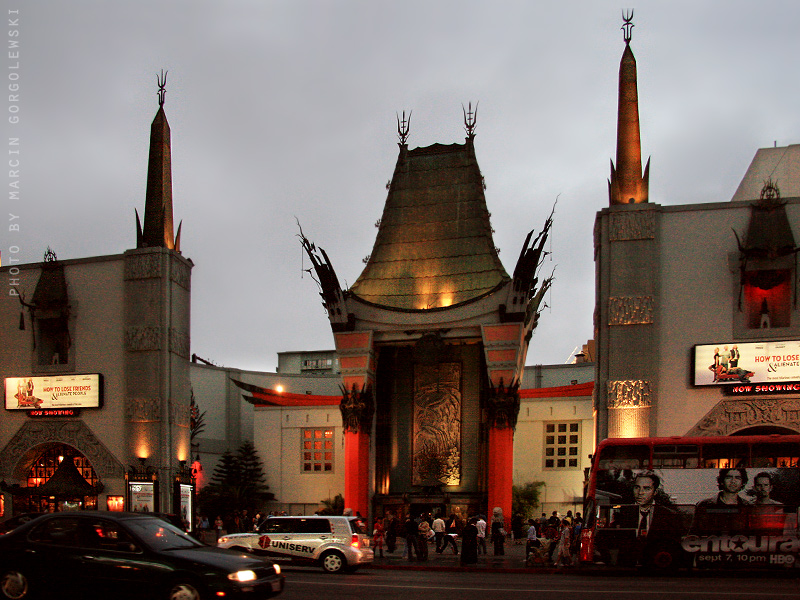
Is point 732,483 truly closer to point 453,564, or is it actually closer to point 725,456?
point 725,456

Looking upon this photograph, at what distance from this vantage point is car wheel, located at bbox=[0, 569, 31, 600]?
425 inches

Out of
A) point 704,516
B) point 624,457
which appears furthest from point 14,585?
point 704,516

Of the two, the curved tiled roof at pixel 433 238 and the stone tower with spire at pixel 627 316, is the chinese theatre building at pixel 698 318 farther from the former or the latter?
the curved tiled roof at pixel 433 238

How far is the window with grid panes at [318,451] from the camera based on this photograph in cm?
4609

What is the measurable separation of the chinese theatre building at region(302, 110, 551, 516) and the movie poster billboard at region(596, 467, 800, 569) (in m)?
19.6

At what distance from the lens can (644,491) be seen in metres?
19.2

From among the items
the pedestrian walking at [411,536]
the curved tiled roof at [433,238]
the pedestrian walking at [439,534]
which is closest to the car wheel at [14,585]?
the pedestrian walking at [411,536]

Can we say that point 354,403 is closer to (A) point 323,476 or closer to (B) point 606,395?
(A) point 323,476

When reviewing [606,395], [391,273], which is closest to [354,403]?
[391,273]

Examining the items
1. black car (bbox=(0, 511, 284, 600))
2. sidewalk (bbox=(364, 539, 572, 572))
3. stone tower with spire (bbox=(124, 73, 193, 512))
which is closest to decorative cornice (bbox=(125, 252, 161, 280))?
stone tower with spire (bbox=(124, 73, 193, 512))

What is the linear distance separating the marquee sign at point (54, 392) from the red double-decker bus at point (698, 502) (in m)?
21.3

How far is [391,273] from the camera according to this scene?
141 ft

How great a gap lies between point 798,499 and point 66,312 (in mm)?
26725

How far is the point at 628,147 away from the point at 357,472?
1920 cm
